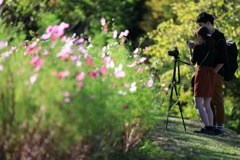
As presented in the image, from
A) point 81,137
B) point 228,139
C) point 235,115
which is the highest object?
point 81,137

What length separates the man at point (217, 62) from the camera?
1071cm

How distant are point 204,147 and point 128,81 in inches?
89.5

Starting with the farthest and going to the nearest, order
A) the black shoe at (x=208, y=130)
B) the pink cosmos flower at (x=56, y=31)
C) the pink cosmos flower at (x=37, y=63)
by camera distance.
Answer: the black shoe at (x=208, y=130)
the pink cosmos flower at (x=56, y=31)
the pink cosmos flower at (x=37, y=63)

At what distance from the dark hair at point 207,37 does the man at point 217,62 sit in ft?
0.17

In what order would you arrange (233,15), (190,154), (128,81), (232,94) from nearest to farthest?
(128,81) → (190,154) → (233,15) → (232,94)

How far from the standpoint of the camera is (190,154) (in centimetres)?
896

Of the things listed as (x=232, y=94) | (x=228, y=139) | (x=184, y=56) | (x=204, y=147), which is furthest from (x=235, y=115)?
(x=204, y=147)

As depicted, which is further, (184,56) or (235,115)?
(235,115)

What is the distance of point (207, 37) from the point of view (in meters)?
10.8

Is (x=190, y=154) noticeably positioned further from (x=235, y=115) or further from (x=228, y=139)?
(x=235, y=115)

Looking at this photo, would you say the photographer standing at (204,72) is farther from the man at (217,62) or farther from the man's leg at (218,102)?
the man's leg at (218,102)

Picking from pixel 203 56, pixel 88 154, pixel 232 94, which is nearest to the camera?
pixel 88 154

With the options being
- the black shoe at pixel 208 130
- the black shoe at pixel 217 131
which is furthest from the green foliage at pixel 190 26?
the black shoe at pixel 208 130

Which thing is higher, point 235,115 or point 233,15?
point 233,15
